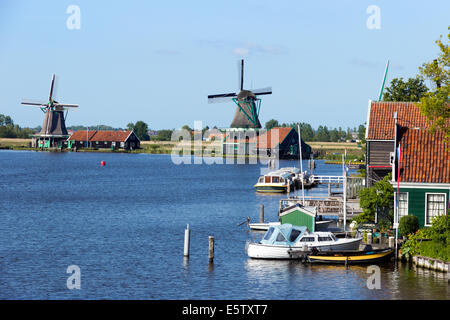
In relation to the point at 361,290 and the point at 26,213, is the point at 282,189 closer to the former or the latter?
the point at 26,213

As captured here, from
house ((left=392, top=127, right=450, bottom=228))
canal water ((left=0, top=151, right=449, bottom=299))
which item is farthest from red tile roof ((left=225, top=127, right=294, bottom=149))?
house ((left=392, top=127, right=450, bottom=228))

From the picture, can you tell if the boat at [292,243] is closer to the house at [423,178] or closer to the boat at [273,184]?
the house at [423,178]

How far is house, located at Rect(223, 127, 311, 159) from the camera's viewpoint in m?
160

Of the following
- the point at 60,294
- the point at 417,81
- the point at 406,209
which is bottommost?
the point at 60,294

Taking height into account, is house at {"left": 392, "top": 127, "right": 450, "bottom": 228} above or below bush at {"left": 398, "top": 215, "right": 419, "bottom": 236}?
above

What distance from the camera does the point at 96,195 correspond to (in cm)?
7806

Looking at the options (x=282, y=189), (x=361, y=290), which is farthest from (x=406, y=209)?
(x=282, y=189)

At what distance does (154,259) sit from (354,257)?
37.8ft

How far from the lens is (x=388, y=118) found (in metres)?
52.0

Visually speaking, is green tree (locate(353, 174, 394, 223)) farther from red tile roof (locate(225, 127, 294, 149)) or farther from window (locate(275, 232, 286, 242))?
red tile roof (locate(225, 127, 294, 149))

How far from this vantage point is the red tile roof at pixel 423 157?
123ft

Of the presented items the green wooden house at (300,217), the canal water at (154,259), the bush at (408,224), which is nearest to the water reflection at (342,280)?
the canal water at (154,259)

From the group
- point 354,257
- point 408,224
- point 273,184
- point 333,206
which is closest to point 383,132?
point 333,206

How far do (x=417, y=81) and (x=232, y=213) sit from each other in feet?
81.9
